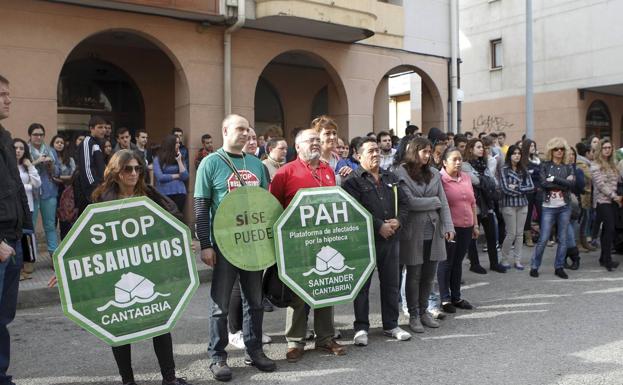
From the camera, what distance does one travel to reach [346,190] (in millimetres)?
5402

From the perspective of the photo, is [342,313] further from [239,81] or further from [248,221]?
[239,81]

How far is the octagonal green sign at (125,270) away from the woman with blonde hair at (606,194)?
7169mm

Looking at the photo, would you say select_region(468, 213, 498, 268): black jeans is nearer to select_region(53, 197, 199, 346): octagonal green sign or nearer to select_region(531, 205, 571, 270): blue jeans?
select_region(531, 205, 571, 270): blue jeans

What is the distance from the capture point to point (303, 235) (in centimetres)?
486

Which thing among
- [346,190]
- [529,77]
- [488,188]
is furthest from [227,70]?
[529,77]

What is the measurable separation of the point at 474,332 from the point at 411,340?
691mm

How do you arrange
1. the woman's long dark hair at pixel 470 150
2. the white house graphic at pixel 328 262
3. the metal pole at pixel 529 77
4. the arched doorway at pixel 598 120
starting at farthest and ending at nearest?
the arched doorway at pixel 598 120
the metal pole at pixel 529 77
the woman's long dark hair at pixel 470 150
the white house graphic at pixel 328 262

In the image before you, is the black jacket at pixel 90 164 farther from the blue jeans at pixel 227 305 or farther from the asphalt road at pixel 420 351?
the blue jeans at pixel 227 305

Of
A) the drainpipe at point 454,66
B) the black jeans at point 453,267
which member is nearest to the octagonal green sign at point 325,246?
the black jeans at point 453,267

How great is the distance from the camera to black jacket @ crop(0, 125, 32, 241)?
12.9ft

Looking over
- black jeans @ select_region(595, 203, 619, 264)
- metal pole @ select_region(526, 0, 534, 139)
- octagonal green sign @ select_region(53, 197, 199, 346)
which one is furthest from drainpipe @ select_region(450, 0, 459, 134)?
octagonal green sign @ select_region(53, 197, 199, 346)

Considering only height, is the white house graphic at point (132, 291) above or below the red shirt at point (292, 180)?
below

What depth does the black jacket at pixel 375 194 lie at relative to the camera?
17.6ft

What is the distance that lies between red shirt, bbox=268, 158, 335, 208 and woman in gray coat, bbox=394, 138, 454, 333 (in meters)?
1.20
